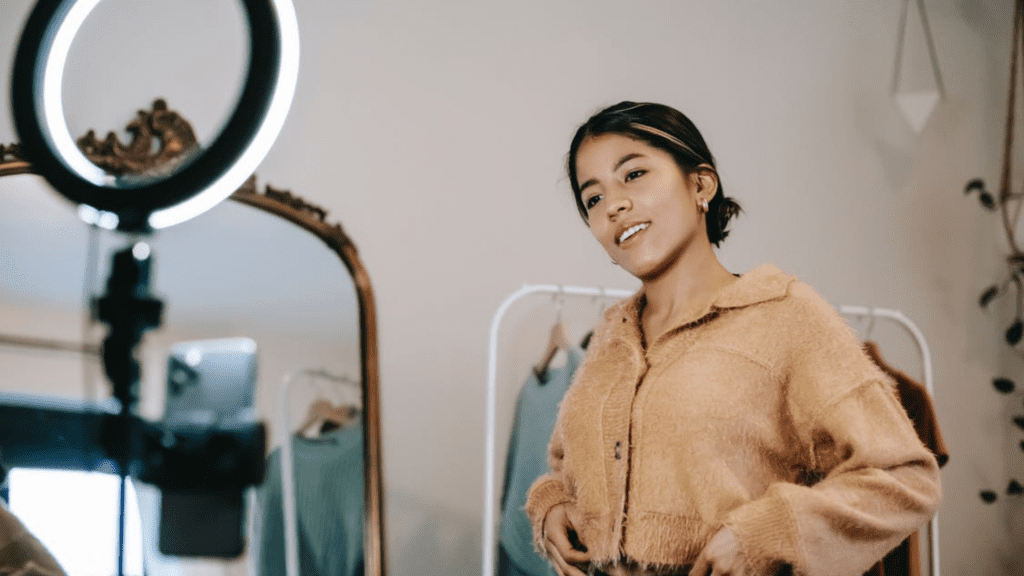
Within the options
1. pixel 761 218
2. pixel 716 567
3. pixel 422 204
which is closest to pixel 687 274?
pixel 716 567

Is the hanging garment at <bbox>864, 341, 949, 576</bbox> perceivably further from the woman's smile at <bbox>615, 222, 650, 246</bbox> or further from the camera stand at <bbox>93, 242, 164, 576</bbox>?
the camera stand at <bbox>93, 242, 164, 576</bbox>

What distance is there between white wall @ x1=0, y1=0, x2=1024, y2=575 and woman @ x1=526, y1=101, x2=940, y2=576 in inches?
22.1

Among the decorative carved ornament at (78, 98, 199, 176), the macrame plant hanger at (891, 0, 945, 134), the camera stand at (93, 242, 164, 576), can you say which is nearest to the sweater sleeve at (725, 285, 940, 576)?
the camera stand at (93, 242, 164, 576)

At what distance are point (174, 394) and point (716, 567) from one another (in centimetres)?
82

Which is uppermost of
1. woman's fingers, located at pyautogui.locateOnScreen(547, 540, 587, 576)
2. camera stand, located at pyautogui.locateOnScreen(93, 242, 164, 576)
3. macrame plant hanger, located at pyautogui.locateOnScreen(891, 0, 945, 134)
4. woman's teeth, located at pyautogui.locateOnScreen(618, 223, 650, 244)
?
macrame plant hanger, located at pyautogui.locateOnScreen(891, 0, 945, 134)

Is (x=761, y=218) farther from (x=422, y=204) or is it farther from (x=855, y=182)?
(x=422, y=204)

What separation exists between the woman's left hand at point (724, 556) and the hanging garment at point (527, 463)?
23.9 inches

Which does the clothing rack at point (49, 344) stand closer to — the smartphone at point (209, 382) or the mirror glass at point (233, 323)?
the mirror glass at point (233, 323)

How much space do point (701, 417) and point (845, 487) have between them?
14 centimetres

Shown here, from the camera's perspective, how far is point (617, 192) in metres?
0.90

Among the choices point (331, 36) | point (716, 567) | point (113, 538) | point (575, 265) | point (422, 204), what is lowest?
point (113, 538)

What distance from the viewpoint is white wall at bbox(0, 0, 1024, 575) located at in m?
1.49

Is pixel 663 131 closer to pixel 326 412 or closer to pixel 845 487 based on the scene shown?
pixel 845 487

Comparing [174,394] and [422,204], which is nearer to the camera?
[174,394]
